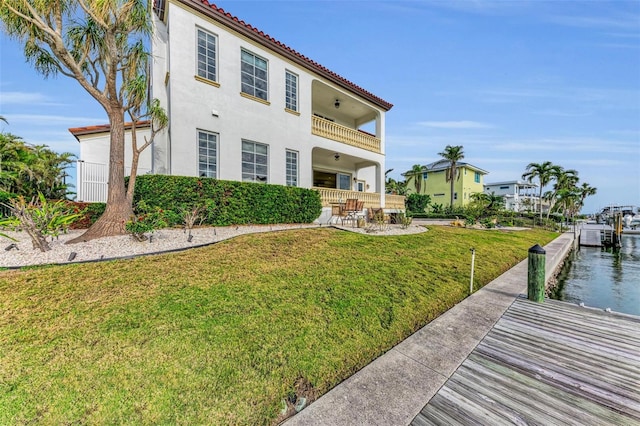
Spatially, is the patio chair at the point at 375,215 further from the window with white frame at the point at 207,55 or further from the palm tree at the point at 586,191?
the palm tree at the point at 586,191

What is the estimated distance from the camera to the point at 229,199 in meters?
9.43

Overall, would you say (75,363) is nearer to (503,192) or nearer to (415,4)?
(415,4)

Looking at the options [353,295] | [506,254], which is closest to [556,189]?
[506,254]

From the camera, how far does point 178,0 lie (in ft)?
30.2

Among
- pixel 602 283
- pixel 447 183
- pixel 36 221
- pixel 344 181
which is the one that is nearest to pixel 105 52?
pixel 36 221

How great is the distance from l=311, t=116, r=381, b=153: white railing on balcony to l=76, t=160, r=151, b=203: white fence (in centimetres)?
993

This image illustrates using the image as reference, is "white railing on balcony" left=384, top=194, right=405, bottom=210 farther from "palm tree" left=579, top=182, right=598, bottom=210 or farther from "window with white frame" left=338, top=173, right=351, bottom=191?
"palm tree" left=579, top=182, right=598, bottom=210

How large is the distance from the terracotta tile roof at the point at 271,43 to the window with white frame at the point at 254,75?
0.78m

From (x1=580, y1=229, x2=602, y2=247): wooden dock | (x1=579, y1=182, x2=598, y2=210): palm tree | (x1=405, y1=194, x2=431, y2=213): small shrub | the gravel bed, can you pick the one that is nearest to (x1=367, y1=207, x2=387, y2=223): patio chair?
the gravel bed

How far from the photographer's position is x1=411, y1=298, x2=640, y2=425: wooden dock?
2299 millimetres

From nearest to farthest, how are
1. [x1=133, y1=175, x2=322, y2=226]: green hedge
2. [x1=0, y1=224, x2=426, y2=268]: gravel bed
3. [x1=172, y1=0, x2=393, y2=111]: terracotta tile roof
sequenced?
[x1=0, y1=224, x2=426, y2=268]: gravel bed, [x1=133, y1=175, x2=322, y2=226]: green hedge, [x1=172, y1=0, x2=393, y2=111]: terracotta tile roof

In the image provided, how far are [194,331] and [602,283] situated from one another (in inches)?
607

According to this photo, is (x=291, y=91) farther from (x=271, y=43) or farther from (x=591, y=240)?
(x=591, y=240)

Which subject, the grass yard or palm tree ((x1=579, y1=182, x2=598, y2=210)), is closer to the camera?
the grass yard
